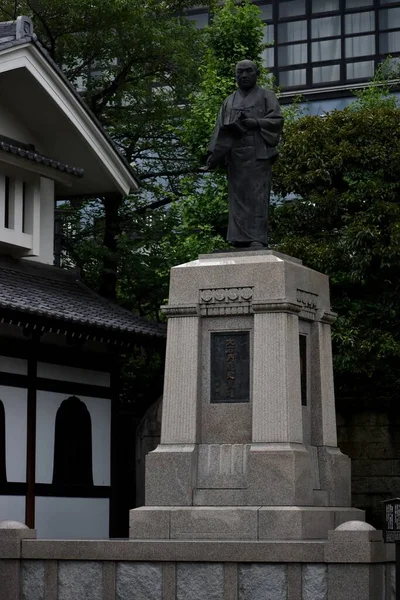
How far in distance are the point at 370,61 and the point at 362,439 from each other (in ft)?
60.0

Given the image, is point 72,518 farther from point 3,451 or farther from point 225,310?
point 225,310

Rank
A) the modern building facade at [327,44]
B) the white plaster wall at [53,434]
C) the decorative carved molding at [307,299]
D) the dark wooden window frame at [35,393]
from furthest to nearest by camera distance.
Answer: the modern building facade at [327,44]
the white plaster wall at [53,434]
the dark wooden window frame at [35,393]
the decorative carved molding at [307,299]

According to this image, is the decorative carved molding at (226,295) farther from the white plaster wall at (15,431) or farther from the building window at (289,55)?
the building window at (289,55)

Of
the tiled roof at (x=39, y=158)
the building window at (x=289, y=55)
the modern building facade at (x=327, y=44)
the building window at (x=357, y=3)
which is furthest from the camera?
the building window at (x=289, y=55)

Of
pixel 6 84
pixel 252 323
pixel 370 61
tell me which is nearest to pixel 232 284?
pixel 252 323

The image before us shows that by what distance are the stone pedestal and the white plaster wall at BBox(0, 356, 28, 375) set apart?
281 inches

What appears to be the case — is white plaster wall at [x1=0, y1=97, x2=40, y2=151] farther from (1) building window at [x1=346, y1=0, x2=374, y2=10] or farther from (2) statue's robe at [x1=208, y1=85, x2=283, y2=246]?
(1) building window at [x1=346, y1=0, x2=374, y2=10]

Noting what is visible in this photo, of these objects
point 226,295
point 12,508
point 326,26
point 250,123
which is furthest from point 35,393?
point 326,26

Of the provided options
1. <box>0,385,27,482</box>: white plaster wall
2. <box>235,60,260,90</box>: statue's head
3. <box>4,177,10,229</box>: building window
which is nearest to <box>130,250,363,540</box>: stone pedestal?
<box>235,60,260,90</box>: statue's head

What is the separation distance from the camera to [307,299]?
17.0 meters

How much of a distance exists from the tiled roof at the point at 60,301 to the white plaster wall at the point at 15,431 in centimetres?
161

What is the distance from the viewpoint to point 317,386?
56.1 ft

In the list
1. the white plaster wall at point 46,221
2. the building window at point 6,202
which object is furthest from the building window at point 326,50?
the building window at point 6,202

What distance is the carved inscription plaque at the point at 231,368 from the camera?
16469 mm
